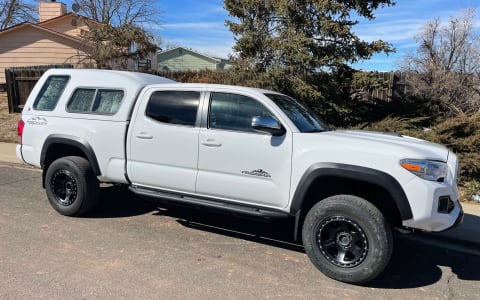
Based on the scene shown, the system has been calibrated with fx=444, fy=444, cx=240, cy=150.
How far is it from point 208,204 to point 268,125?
1218 mm

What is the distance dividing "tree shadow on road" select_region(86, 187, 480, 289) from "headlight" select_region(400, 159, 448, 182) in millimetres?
1127

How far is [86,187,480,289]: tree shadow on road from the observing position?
4660 mm

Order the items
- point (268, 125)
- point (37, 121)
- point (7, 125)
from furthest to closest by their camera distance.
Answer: point (7, 125) → point (37, 121) → point (268, 125)

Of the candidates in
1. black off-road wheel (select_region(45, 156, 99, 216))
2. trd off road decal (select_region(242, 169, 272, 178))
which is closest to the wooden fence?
black off-road wheel (select_region(45, 156, 99, 216))

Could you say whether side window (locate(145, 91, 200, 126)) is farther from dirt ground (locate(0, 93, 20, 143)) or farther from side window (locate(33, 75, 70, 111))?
dirt ground (locate(0, 93, 20, 143))

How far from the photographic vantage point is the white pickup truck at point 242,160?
168 inches

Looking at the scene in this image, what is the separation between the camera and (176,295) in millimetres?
3951

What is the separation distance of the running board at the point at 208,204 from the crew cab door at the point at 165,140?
87 mm

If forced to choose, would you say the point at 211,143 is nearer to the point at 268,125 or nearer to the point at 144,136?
the point at 268,125

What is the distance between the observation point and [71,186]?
6.13 m

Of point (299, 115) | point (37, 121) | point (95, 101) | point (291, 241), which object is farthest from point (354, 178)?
point (37, 121)

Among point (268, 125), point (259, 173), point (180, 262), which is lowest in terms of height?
point (180, 262)

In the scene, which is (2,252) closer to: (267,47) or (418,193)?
(418,193)

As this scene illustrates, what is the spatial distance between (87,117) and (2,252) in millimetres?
2001
